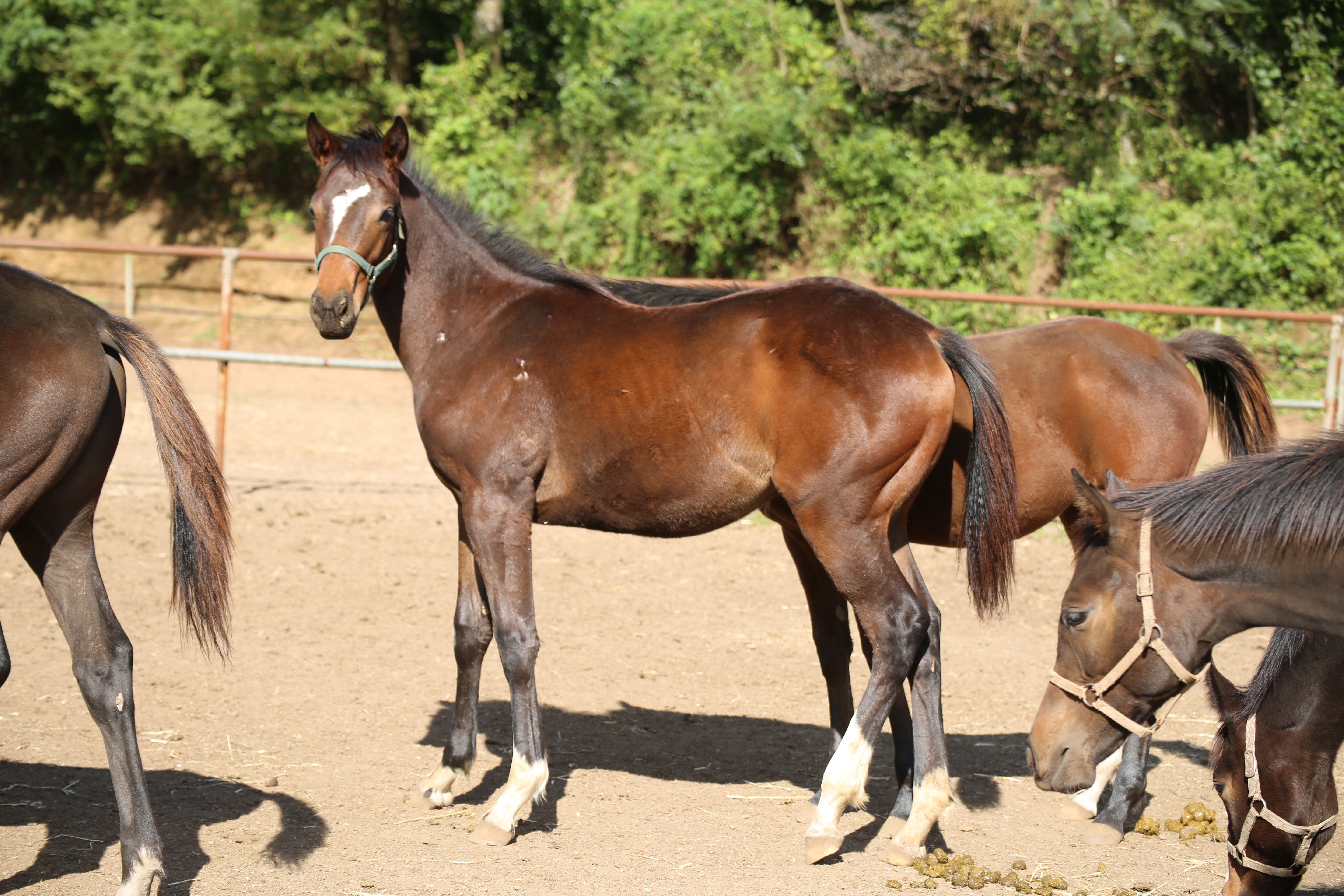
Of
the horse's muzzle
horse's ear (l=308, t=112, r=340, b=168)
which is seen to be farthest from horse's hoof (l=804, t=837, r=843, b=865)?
horse's ear (l=308, t=112, r=340, b=168)

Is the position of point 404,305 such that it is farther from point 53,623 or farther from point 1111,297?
point 1111,297

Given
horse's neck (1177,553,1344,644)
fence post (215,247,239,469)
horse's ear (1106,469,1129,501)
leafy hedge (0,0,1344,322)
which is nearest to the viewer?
horse's neck (1177,553,1344,644)

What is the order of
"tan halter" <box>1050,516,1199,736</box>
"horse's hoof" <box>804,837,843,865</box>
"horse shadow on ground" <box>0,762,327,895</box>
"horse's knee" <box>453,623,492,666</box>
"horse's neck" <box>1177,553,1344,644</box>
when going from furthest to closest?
"horse's knee" <box>453,623,492,666</box> < "horse's hoof" <box>804,837,843,865</box> < "horse shadow on ground" <box>0,762,327,895</box> < "tan halter" <box>1050,516,1199,736</box> < "horse's neck" <box>1177,553,1344,644</box>

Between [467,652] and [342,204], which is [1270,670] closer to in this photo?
[467,652]

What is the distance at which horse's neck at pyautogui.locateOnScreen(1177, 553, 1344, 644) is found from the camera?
2.20 m

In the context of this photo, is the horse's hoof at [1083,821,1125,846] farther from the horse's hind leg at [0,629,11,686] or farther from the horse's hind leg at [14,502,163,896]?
the horse's hind leg at [0,629,11,686]

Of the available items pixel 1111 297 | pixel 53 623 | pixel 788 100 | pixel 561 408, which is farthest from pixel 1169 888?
pixel 788 100

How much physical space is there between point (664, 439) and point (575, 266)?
1176cm

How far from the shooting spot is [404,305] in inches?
149

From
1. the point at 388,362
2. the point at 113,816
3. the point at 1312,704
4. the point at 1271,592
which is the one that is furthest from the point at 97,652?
the point at 388,362

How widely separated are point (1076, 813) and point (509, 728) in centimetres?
224

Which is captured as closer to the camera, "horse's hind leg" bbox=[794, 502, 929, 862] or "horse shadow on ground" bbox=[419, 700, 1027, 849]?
"horse's hind leg" bbox=[794, 502, 929, 862]

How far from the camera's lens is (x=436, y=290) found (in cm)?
379

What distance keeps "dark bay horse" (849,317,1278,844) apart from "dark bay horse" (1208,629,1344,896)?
3.89 feet
